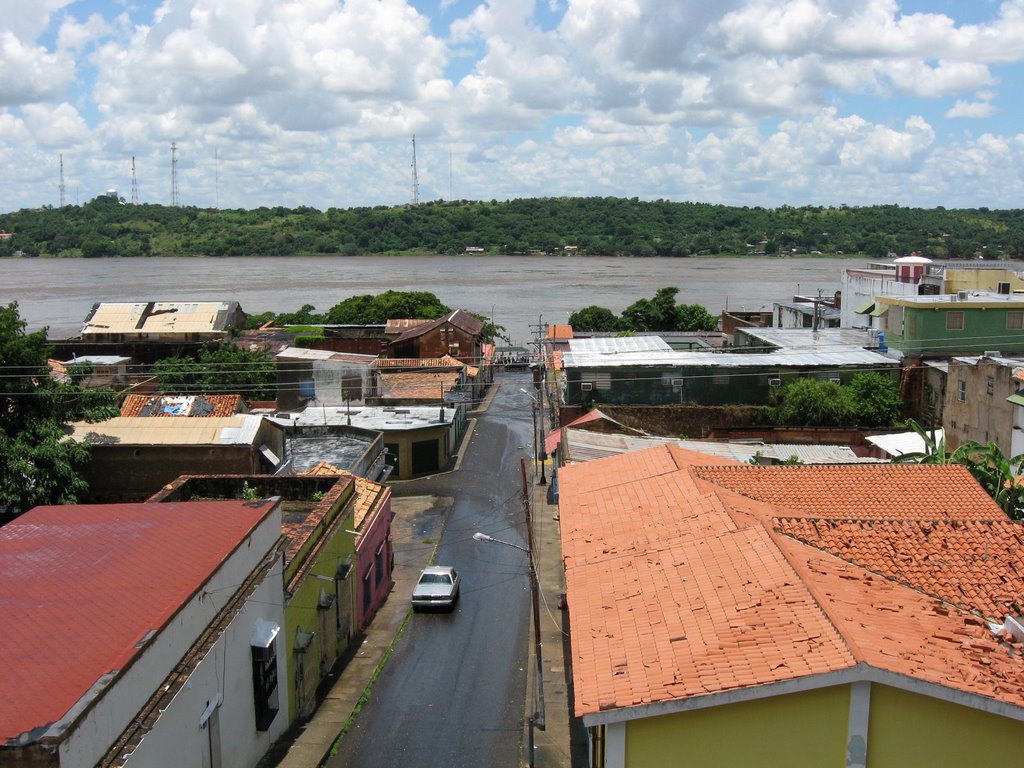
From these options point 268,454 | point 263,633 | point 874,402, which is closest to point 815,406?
point 874,402

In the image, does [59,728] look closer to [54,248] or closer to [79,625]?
[79,625]

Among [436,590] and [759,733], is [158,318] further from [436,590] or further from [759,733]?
[759,733]

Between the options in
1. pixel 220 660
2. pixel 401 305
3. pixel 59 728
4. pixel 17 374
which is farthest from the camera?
pixel 401 305

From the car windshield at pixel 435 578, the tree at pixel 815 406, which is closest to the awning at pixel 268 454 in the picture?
the car windshield at pixel 435 578

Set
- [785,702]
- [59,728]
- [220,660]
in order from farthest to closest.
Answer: [220,660], [785,702], [59,728]

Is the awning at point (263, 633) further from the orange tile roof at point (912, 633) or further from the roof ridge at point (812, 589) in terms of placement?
the orange tile roof at point (912, 633)

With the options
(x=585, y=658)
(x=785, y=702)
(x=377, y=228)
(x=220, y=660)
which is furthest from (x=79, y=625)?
(x=377, y=228)
